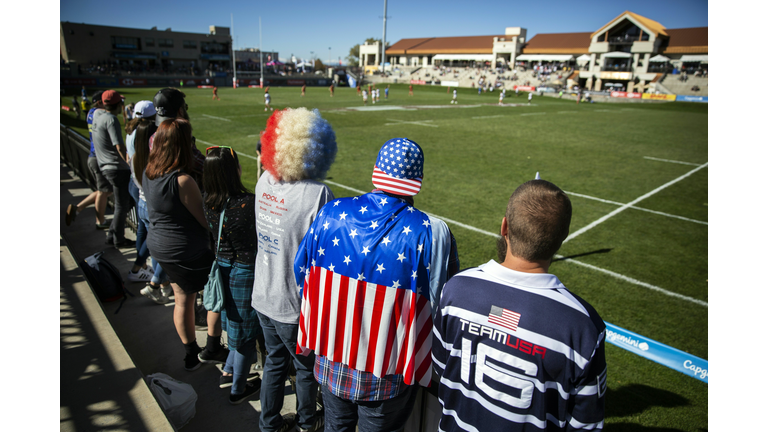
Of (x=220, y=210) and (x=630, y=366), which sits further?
(x=630, y=366)

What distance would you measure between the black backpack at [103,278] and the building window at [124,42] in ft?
287

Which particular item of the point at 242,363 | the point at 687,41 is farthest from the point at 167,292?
the point at 687,41

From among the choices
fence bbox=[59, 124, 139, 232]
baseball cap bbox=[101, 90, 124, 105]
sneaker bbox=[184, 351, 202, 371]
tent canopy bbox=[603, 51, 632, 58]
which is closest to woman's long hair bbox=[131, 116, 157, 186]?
baseball cap bbox=[101, 90, 124, 105]

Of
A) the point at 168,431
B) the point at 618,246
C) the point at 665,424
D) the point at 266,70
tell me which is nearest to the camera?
the point at 168,431

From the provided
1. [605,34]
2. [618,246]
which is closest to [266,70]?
[605,34]

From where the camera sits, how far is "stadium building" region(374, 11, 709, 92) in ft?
199

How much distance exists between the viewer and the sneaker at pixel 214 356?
3760mm

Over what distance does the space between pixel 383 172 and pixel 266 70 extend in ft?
289

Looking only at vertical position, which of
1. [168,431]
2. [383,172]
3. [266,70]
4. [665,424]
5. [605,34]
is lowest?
[665,424]

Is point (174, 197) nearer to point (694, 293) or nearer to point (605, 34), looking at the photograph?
point (694, 293)

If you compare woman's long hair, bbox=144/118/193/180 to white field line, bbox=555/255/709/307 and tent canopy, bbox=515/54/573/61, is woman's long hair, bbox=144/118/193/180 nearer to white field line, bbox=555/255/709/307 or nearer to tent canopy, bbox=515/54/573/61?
white field line, bbox=555/255/709/307

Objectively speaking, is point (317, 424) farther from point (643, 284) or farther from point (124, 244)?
point (643, 284)

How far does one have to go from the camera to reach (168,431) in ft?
8.45

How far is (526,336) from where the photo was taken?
1.54 m
